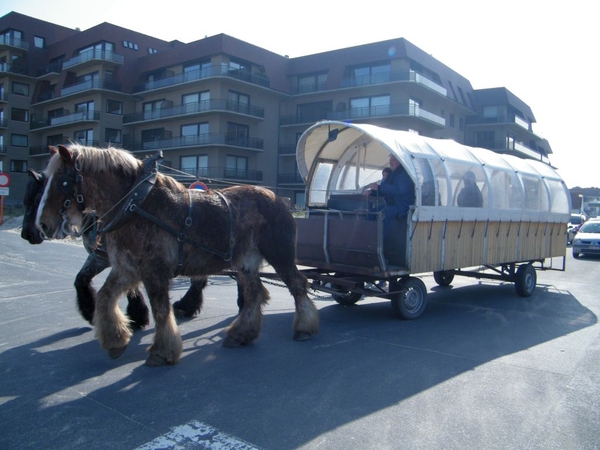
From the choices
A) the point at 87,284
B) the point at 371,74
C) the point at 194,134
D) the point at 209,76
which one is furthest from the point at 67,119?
the point at 87,284

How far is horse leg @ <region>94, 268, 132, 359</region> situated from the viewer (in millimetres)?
5148

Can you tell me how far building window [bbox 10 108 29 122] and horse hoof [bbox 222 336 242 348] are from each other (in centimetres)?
6233

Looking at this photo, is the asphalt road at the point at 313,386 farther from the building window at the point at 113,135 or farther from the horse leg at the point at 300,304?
the building window at the point at 113,135

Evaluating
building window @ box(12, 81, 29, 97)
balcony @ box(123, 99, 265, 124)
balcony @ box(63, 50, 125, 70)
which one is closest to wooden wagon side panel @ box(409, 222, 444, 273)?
balcony @ box(123, 99, 265, 124)

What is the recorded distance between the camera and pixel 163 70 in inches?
1897

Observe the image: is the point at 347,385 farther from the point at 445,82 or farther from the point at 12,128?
the point at 12,128

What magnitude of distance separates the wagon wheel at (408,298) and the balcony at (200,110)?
3718 cm

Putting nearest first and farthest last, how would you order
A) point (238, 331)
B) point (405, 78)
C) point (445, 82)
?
point (238, 331) → point (405, 78) → point (445, 82)

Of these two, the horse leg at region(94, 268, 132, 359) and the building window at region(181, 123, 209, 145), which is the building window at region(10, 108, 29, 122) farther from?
the horse leg at region(94, 268, 132, 359)

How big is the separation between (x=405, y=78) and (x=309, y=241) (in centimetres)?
3529

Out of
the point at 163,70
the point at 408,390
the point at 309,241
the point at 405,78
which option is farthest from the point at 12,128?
the point at 408,390

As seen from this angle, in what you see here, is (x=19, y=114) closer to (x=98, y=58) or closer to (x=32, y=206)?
(x=98, y=58)

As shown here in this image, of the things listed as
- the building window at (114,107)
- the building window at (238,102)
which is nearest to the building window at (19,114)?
the building window at (114,107)

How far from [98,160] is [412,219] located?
4462 mm
